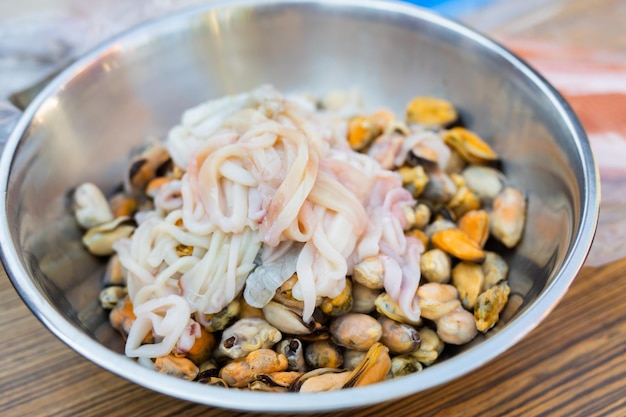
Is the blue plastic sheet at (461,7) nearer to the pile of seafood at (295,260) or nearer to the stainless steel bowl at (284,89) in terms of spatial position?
the stainless steel bowl at (284,89)

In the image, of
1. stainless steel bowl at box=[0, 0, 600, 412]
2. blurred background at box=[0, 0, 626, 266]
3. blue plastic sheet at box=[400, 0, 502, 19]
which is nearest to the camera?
stainless steel bowl at box=[0, 0, 600, 412]

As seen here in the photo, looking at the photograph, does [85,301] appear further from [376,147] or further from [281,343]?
[376,147]

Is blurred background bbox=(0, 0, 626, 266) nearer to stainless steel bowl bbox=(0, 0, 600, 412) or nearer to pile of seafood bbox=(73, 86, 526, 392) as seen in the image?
stainless steel bowl bbox=(0, 0, 600, 412)

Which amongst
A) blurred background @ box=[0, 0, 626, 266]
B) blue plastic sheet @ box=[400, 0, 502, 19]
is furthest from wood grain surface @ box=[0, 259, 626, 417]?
blue plastic sheet @ box=[400, 0, 502, 19]

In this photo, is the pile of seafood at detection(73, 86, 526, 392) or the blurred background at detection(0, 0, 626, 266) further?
the blurred background at detection(0, 0, 626, 266)

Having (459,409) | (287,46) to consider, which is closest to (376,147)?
(287,46)

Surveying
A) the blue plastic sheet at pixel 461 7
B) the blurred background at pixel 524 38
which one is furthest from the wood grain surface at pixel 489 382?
the blue plastic sheet at pixel 461 7

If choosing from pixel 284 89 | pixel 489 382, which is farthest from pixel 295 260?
pixel 284 89
